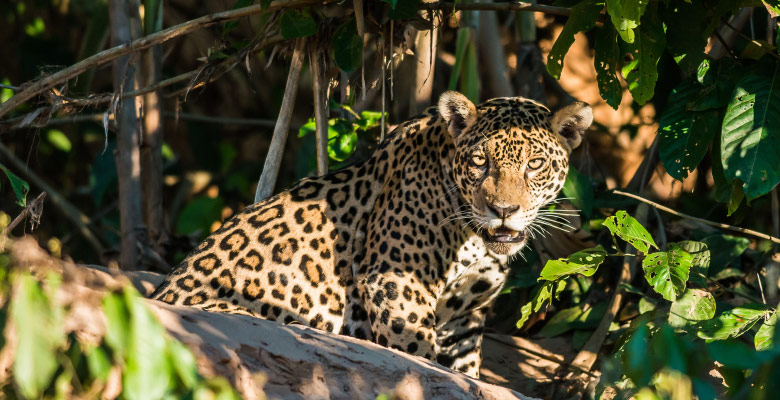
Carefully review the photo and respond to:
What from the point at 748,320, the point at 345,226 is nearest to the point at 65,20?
the point at 345,226

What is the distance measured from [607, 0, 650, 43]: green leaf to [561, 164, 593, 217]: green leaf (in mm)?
2085

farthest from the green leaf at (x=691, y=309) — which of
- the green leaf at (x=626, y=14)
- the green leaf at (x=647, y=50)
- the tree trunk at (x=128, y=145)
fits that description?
the tree trunk at (x=128, y=145)

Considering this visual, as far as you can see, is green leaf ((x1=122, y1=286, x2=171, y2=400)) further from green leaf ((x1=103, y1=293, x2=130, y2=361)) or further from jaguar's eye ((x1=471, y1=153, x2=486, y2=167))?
jaguar's eye ((x1=471, y1=153, x2=486, y2=167))

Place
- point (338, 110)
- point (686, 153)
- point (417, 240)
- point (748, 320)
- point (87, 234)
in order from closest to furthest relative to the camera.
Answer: point (748, 320)
point (417, 240)
point (686, 153)
point (338, 110)
point (87, 234)

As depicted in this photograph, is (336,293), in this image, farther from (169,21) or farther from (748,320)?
(169,21)

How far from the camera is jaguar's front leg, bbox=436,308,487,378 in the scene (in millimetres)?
6652

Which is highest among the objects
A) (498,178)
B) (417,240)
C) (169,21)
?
(169,21)

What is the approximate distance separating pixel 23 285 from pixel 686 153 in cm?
492

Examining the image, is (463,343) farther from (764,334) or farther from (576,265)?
(764,334)

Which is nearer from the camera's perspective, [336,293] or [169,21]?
[336,293]

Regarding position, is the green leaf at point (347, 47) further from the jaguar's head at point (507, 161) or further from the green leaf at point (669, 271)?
the green leaf at point (669, 271)

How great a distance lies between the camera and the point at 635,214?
8.13 m

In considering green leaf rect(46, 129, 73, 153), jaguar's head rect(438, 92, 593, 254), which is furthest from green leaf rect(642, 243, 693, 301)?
green leaf rect(46, 129, 73, 153)

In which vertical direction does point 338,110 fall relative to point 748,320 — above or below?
above
